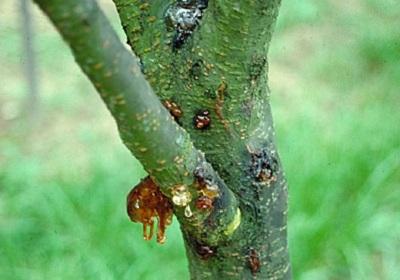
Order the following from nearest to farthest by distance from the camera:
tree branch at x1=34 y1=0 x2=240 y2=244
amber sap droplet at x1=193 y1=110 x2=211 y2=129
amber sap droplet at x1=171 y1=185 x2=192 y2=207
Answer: tree branch at x1=34 y1=0 x2=240 y2=244 < amber sap droplet at x1=171 y1=185 x2=192 y2=207 < amber sap droplet at x1=193 y1=110 x2=211 y2=129

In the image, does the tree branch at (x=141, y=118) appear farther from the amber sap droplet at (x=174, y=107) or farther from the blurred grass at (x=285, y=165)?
the blurred grass at (x=285, y=165)

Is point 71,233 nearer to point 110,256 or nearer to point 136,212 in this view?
point 110,256

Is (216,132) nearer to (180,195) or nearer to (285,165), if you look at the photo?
(180,195)

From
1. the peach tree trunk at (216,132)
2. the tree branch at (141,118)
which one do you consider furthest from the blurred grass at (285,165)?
the tree branch at (141,118)

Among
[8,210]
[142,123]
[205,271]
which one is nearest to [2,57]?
[8,210]

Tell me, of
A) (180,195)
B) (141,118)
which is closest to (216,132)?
(180,195)

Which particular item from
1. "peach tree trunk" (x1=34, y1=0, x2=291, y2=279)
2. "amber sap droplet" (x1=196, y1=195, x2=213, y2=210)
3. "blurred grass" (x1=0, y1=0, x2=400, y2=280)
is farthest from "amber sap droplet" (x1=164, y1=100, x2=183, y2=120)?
"blurred grass" (x1=0, y1=0, x2=400, y2=280)

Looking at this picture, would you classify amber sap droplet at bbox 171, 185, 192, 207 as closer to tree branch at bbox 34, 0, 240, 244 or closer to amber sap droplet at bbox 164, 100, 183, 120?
tree branch at bbox 34, 0, 240, 244
